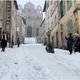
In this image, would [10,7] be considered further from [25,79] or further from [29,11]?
[29,11]

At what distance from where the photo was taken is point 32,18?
334 ft

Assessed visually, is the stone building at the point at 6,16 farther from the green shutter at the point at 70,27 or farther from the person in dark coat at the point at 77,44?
the person in dark coat at the point at 77,44

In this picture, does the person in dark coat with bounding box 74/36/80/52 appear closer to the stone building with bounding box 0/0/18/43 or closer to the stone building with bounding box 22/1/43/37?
the stone building with bounding box 0/0/18/43

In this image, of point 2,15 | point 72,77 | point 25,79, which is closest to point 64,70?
point 72,77

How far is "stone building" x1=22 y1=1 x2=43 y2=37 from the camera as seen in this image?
9619 centimetres

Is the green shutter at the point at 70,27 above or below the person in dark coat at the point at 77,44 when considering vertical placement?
above

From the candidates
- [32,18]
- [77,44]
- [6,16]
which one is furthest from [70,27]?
[32,18]

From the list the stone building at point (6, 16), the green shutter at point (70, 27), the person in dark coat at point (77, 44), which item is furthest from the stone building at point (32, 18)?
the person in dark coat at point (77, 44)

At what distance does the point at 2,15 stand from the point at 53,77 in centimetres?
2758

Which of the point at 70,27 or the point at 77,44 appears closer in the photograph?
the point at 77,44

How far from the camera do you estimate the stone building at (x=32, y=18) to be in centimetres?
9619

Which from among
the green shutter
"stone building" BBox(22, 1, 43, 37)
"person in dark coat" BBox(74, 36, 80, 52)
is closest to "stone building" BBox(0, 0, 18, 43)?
the green shutter

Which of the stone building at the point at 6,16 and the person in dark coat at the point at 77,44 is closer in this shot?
the person in dark coat at the point at 77,44

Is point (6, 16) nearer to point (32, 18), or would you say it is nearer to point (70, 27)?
point (70, 27)
